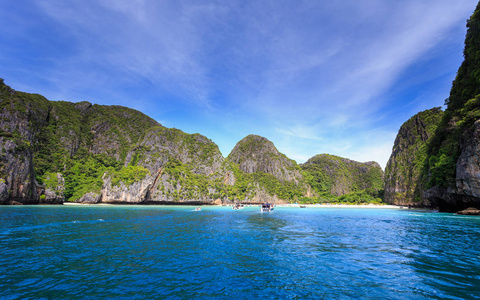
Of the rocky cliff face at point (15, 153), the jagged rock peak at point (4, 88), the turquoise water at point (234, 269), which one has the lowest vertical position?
the turquoise water at point (234, 269)

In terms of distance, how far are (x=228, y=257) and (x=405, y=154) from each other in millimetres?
137270

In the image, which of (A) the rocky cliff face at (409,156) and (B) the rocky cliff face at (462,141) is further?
(A) the rocky cliff face at (409,156)

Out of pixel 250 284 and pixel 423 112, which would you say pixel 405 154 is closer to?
pixel 423 112

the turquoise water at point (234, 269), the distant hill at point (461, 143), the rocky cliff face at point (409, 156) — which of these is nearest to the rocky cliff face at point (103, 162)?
the rocky cliff face at point (409, 156)

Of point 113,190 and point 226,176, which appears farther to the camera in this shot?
point 226,176

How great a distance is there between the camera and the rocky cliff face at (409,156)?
344 feet

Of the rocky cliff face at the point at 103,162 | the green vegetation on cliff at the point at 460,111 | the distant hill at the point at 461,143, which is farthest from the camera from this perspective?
the rocky cliff face at the point at 103,162

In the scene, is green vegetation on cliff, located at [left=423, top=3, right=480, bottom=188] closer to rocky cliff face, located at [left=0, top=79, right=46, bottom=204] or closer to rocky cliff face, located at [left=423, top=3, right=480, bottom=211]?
rocky cliff face, located at [left=423, top=3, right=480, bottom=211]

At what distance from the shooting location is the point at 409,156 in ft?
378

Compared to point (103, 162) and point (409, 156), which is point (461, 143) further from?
point (103, 162)

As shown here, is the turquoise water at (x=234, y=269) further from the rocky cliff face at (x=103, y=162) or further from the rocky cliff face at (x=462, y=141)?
the rocky cliff face at (x=103, y=162)

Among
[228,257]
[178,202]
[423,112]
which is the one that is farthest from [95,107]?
[423,112]

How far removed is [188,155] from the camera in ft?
586

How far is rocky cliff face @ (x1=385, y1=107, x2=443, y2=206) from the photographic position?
104800 mm
